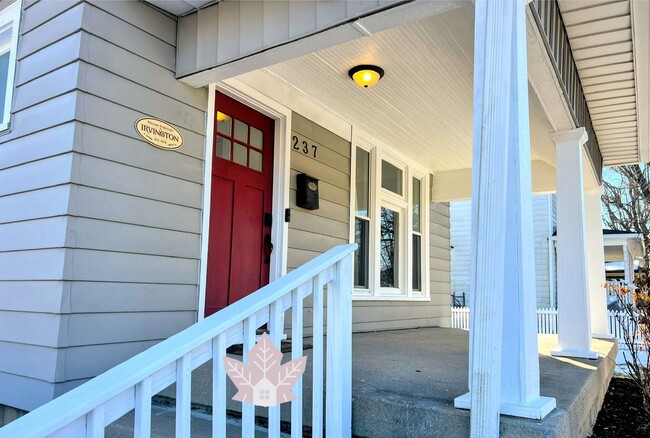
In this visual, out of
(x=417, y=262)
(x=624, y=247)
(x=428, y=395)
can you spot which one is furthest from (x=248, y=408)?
(x=624, y=247)

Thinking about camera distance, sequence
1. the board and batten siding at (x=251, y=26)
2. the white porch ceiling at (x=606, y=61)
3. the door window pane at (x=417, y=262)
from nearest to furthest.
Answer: the board and batten siding at (x=251, y=26) < the white porch ceiling at (x=606, y=61) < the door window pane at (x=417, y=262)

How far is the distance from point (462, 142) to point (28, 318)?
4.49 m

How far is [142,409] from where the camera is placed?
1125 millimetres

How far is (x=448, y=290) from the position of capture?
7.47m

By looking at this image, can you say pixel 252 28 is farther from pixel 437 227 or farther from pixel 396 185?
pixel 437 227

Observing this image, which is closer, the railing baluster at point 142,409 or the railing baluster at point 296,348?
the railing baluster at point 142,409

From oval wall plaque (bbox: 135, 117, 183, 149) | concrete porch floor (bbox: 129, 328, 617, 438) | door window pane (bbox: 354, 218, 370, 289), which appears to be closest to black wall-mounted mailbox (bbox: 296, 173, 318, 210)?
door window pane (bbox: 354, 218, 370, 289)

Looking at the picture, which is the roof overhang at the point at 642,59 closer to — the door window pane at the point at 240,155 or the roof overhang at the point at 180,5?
the roof overhang at the point at 180,5

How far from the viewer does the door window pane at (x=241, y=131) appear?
12.1 feet

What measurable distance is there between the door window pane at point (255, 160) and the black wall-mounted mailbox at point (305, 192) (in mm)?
405

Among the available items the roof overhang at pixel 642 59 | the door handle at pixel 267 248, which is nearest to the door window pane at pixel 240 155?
the door handle at pixel 267 248

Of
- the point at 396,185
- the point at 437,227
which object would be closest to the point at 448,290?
the point at 437,227

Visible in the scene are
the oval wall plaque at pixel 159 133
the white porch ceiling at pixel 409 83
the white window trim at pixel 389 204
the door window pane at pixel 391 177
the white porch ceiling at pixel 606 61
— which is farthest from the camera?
the door window pane at pixel 391 177

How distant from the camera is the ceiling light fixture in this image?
359 centimetres
